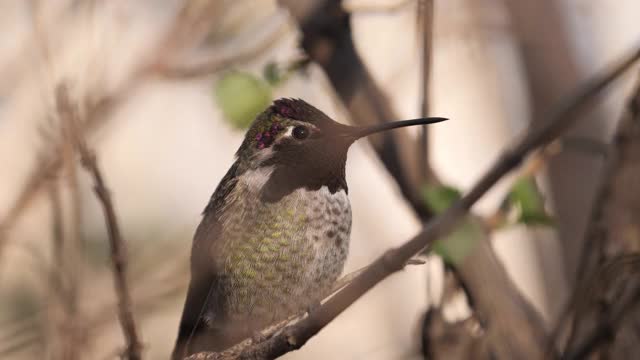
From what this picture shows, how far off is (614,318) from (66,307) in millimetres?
1715

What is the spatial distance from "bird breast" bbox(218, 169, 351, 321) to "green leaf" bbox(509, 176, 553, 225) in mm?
590

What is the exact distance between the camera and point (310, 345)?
6.92 metres

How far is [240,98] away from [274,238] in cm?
54

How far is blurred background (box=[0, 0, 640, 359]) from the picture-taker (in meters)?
3.06

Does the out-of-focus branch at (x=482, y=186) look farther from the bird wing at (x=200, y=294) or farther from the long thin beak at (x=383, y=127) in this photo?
the bird wing at (x=200, y=294)

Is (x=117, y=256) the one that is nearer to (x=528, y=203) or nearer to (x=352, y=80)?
(x=528, y=203)

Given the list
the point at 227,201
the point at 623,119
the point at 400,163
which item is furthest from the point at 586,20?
the point at 227,201

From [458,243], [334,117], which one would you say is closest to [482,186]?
[458,243]

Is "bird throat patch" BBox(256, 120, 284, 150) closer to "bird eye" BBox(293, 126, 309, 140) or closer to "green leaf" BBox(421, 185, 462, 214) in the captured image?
"bird eye" BBox(293, 126, 309, 140)

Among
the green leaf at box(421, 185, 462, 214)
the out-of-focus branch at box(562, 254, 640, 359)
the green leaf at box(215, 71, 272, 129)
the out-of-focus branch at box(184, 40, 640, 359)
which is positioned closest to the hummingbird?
the green leaf at box(215, 71, 272, 129)

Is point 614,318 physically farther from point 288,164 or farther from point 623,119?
point 288,164

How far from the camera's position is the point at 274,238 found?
10.7 ft

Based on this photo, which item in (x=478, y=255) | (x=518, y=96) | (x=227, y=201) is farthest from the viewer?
(x=518, y=96)

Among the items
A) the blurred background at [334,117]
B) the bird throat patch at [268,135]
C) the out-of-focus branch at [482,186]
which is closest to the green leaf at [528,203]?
the blurred background at [334,117]
